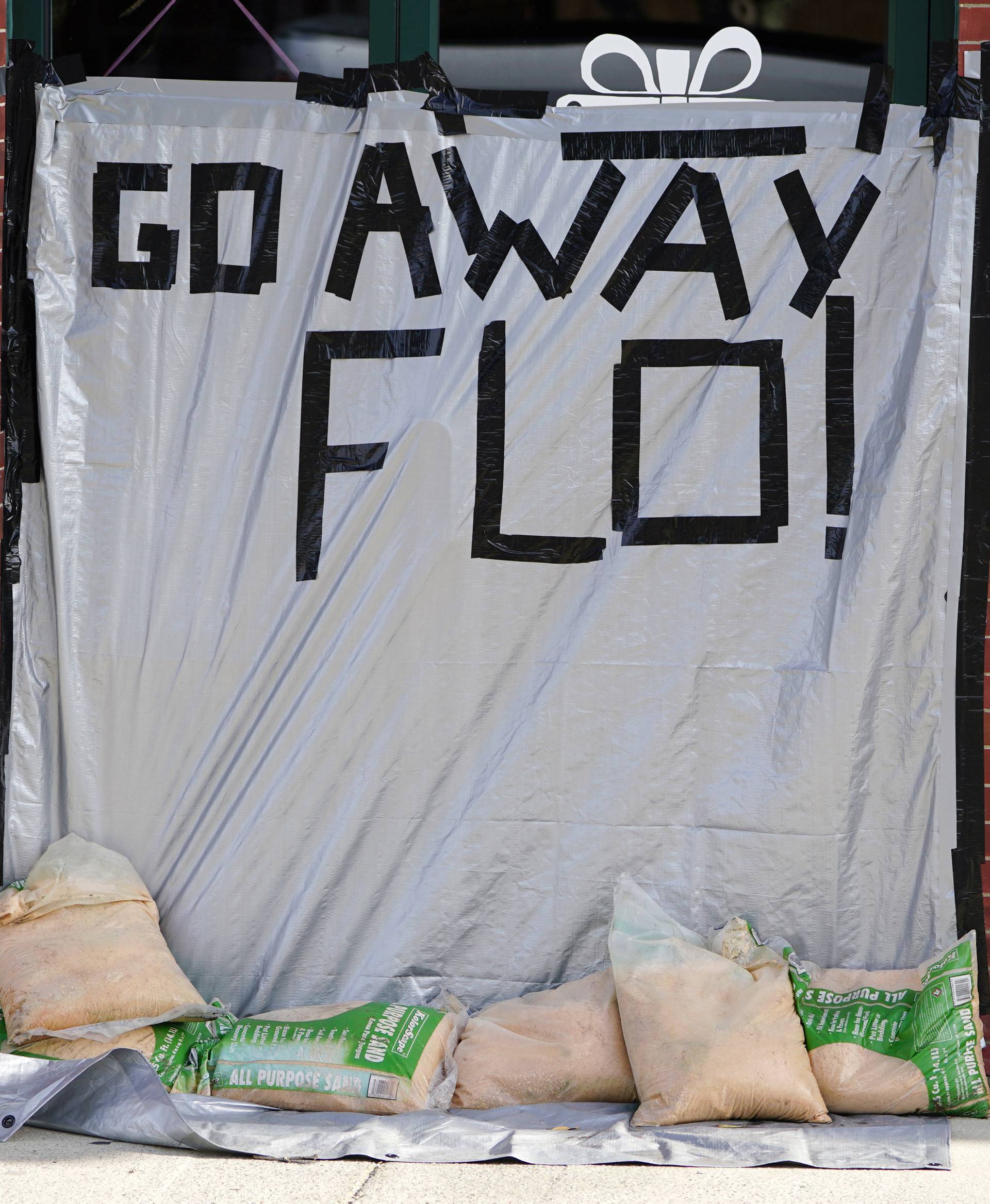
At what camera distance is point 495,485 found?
3248 mm

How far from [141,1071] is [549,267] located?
2177mm

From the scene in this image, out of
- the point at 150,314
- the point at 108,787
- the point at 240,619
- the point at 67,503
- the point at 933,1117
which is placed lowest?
the point at 933,1117

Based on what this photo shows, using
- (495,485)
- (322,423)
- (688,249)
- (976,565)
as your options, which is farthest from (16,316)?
(976,565)

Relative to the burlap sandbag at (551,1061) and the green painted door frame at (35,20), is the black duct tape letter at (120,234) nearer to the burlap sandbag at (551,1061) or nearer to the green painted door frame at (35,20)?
the green painted door frame at (35,20)

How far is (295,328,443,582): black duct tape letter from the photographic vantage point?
327cm

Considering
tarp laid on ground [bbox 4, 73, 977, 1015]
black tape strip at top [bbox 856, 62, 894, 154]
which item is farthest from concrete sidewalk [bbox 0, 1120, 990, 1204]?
black tape strip at top [bbox 856, 62, 894, 154]

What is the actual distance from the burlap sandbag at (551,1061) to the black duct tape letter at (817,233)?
5.94 ft

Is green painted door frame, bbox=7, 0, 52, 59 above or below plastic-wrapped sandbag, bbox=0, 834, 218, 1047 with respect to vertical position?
above

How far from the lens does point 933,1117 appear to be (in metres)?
2.72

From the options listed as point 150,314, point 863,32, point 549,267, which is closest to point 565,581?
point 549,267

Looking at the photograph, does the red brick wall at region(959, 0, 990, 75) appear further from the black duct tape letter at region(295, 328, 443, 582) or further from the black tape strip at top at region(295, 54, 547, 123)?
the black duct tape letter at region(295, 328, 443, 582)

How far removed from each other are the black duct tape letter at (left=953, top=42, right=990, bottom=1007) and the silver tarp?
751 mm

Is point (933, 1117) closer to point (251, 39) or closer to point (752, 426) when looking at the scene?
point (752, 426)

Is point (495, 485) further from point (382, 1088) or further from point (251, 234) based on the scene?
point (382, 1088)
